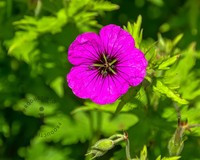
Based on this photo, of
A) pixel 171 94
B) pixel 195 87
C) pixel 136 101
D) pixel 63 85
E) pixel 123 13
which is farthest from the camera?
pixel 123 13

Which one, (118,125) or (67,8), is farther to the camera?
(118,125)

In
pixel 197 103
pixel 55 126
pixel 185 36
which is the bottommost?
pixel 55 126

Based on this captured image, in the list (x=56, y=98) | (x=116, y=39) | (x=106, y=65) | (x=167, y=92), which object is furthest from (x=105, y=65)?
(x=56, y=98)

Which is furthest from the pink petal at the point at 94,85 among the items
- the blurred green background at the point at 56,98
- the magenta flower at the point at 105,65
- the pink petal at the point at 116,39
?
the blurred green background at the point at 56,98

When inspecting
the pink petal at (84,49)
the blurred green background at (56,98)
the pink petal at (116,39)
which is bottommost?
the blurred green background at (56,98)

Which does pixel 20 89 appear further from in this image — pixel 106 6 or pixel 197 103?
pixel 197 103

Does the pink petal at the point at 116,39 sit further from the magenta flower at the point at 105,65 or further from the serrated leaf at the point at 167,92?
the serrated leaf at the point at 167,92

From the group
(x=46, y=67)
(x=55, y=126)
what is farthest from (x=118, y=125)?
(x=46, y=67)
